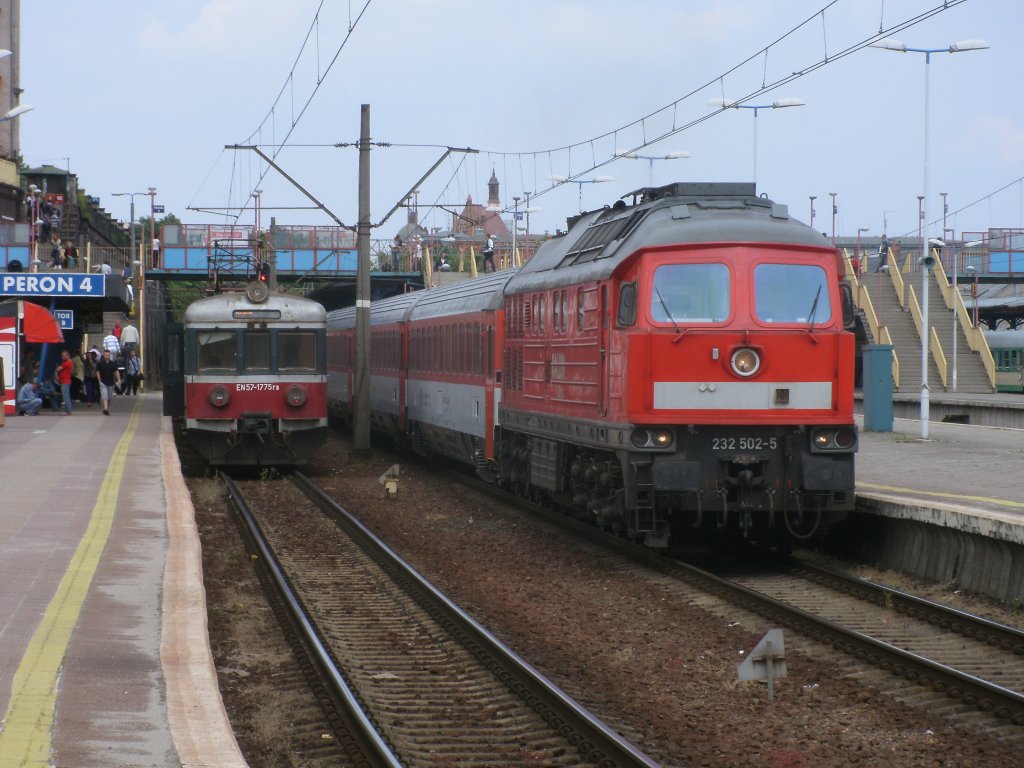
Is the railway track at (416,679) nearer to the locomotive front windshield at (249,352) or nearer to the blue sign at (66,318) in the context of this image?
the locomotive front windshield at (249,352)

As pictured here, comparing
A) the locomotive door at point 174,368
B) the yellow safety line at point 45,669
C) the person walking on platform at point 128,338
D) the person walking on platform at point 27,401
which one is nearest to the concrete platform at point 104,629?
the yellow safety line at point 45,669

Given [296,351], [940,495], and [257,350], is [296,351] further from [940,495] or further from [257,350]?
[940,495]

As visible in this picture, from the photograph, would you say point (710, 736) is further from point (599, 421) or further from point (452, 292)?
point (452, 292)

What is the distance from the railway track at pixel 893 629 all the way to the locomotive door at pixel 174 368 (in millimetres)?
12563

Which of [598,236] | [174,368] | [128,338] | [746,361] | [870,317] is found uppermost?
A: [870,317]

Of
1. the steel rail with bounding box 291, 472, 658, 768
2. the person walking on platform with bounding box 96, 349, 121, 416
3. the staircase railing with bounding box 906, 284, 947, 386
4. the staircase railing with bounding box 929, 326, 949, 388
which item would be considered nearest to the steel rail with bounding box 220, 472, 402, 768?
the steel rail with bounding box 291, 472, 658, 768

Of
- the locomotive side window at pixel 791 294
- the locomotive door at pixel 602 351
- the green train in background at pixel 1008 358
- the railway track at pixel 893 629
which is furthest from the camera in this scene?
the green train in background at pixel 1008 358

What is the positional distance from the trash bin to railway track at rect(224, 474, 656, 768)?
1334cm

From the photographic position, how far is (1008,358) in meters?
55.8

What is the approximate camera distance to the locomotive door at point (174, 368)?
24.1 m

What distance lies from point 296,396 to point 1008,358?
40.6 m

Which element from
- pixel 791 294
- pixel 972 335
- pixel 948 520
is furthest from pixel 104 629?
pixel 972 335

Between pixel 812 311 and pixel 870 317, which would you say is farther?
pixel 870 317

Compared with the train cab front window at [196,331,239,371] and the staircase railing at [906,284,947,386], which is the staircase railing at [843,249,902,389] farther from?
the train cab front window at [196,331,239,371]
